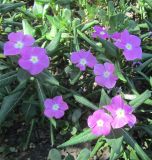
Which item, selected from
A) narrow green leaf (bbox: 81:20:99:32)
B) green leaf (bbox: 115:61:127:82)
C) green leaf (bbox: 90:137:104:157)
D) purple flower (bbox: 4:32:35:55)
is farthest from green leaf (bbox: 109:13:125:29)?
green leaf (bbox: 90:137:104:157)

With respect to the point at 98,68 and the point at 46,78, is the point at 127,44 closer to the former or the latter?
the point at 98,68

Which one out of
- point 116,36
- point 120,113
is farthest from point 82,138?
point 116,36

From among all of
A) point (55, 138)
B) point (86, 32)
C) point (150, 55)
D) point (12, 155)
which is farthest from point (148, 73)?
point (12, 155)

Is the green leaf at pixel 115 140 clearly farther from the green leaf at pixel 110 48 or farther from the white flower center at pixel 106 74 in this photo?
the green leaf at pixel 110 48

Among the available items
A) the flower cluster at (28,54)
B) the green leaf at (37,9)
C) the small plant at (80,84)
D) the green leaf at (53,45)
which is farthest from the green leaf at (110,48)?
the green leaf at (37,9)

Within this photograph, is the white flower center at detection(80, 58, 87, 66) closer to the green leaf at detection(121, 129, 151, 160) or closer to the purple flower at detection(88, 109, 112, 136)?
the purple flower at detection(88, 109, 112, 136)

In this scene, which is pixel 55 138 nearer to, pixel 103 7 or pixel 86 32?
pixel 86 32
